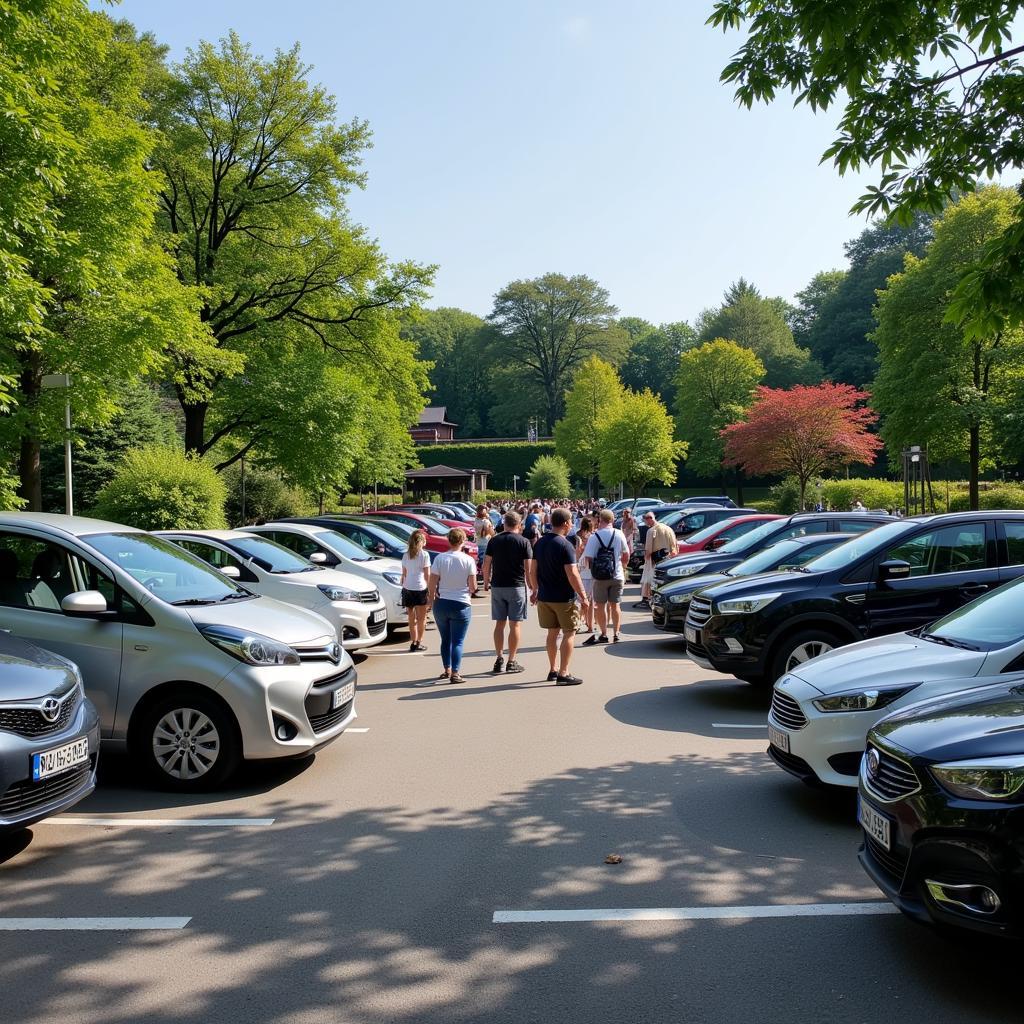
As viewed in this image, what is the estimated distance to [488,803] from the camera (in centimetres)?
591

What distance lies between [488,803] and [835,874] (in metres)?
2.17

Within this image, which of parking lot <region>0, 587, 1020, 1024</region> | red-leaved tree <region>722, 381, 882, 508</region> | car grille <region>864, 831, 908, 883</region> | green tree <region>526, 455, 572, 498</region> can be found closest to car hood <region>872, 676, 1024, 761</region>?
car grille <region>864, 831, 908, 883</region>

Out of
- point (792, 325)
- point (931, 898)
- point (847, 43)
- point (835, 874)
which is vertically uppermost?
point (792, 325)

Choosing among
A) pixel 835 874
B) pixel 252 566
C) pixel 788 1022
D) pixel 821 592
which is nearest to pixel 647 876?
pixel 835 874

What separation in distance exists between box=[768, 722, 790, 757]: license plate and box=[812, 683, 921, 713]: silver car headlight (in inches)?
11.9

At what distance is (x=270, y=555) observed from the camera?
38.9ft

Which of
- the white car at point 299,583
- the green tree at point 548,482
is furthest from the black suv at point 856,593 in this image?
the green tree at point 548,482

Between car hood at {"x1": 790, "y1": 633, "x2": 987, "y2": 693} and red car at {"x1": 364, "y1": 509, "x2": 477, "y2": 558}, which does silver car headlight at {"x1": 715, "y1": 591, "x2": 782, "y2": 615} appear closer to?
car hood at {"x1": 790, "y1": 633, "x2": 987, "y2": 693}

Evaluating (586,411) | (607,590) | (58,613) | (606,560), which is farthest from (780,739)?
(586,411)

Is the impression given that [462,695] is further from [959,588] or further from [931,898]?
[931,898]

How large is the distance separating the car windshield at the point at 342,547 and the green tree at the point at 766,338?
65.6 metres

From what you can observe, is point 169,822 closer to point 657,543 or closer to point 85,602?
point 85,602

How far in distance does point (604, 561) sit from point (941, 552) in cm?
461

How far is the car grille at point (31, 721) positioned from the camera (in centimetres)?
466
